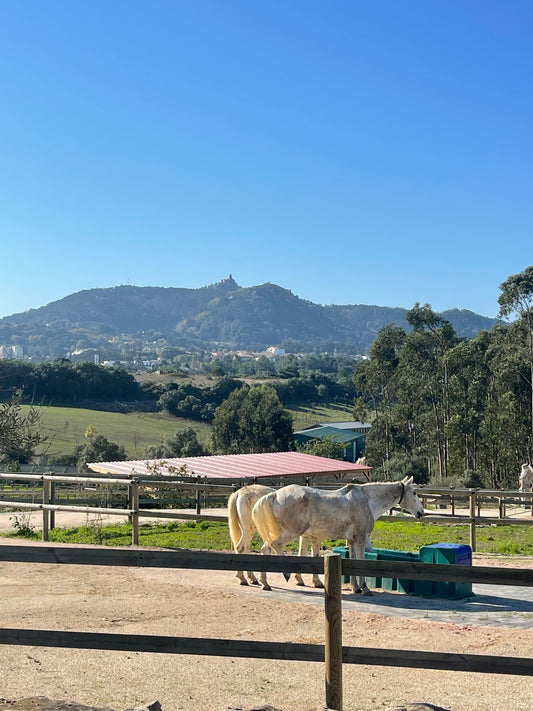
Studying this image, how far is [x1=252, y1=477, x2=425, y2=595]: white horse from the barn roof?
16.3 meters

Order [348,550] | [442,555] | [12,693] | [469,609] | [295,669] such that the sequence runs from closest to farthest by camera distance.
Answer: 1. [12,693]
2. [295,669]
3. [469,609]
4. [442,555]
5. [348,550]

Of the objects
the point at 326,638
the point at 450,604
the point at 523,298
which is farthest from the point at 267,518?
the point at 523,298

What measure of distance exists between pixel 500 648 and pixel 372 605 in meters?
2.57

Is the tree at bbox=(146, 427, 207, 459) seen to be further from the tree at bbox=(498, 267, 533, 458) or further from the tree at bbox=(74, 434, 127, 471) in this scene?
the tree at bbox=(498, 267, 533, 458)

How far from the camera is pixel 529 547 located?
17109 mm

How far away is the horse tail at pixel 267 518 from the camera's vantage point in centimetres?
1160

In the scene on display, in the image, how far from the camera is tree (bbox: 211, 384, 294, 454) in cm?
7350

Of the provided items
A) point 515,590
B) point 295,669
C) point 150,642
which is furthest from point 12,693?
point 515,590

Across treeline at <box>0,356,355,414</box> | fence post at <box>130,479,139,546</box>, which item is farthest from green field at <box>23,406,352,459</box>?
fence post at <box>130,479,139,546</box>

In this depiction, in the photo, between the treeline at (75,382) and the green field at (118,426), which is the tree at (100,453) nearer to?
the green field at (118,426)

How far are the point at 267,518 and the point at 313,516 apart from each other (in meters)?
0.69

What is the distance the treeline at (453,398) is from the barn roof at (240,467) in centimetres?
1221

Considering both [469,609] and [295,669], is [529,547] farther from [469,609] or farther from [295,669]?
[295,669]

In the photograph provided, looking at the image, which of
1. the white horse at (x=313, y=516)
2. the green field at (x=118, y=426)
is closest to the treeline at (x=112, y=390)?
the green field at (x=118, y=426)
